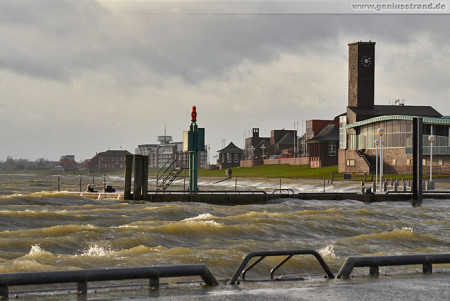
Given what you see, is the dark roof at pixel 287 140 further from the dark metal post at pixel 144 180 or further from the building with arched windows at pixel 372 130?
the dark metal post at pixel 144 180

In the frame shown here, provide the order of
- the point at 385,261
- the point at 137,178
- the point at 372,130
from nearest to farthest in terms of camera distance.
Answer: the point at 385,261 → the point at 137,178 → the point at 372,130

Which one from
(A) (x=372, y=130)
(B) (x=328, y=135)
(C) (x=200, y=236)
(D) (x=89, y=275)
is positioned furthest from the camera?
(B) (x=328, y=135)

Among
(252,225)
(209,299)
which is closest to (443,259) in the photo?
(209,299)

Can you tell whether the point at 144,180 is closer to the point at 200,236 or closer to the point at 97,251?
the point at 200,236

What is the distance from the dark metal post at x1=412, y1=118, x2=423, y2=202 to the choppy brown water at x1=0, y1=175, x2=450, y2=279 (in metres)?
4.52

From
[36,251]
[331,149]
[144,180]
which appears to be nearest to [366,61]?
[331,149]

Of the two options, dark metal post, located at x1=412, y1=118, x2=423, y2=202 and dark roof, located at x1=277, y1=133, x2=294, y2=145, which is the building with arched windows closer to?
dark metal post, located at x1=412, y1=118, x2=423, y2=202

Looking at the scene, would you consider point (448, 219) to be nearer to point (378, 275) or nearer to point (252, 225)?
point (252, 225)

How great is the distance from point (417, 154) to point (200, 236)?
76.6 ft

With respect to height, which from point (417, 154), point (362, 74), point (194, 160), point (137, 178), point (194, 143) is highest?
point (362, 74)

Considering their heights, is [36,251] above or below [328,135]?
below

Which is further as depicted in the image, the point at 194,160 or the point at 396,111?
the point at 396,111

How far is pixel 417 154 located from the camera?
4256 cm

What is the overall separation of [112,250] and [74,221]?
33.2ft
